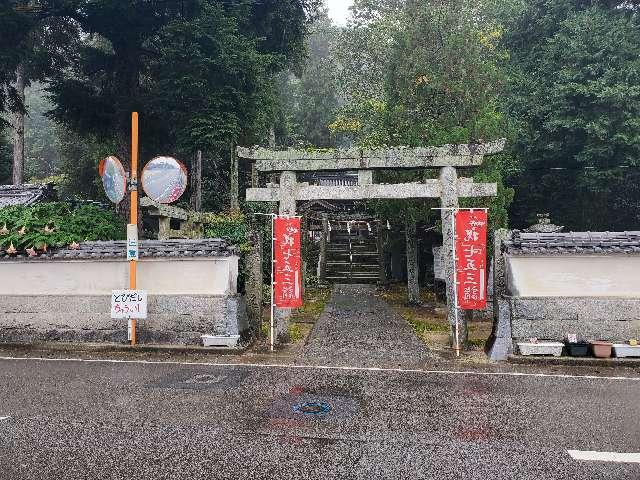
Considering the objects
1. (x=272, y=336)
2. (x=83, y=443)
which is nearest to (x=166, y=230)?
(x=272, y=336)

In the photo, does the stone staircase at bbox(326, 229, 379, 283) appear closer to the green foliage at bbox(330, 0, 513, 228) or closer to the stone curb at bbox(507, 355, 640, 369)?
the green foliage at bbox(330, 0, 513, 228)

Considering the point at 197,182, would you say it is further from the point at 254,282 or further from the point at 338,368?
the point at 338,368

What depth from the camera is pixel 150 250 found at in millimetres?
11445

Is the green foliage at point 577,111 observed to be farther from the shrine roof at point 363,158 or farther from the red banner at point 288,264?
the red banner at point 288,264

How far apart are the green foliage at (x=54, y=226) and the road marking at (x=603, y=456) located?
11033 mm

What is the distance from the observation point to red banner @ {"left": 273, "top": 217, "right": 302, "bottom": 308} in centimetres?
1119

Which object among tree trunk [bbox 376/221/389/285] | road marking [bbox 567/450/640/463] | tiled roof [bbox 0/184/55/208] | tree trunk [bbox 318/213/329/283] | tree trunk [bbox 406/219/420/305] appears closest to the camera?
road marking [bbox 567/450/640/463]

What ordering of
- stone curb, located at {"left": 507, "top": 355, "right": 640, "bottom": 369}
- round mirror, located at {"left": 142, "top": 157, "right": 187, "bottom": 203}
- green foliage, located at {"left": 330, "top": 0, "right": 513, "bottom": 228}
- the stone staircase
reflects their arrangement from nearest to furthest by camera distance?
stone curb, located at {"left": 507, "top": 355, "right": 640, "bottom": 369} < round mirror, located at {"left": 142, "top": 157, "right": 187, "bottom": 203} < green foliage, located at {"left": 330, "top": 0, "right": 513, "bottom": 228} < the stone staircase

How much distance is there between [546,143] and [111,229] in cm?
1812

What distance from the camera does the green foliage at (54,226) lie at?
39.1ft

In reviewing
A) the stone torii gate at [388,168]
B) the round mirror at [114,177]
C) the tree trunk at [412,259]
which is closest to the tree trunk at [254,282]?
the stone torii gate at [388,168]

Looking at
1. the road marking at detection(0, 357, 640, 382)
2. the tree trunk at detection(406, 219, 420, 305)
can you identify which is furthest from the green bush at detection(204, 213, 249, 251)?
the road marking at detection(0, 357, 640, 382)

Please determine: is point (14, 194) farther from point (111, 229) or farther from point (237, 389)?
point (237, 389)

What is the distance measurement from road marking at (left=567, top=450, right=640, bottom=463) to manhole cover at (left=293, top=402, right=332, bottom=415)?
3012mm
